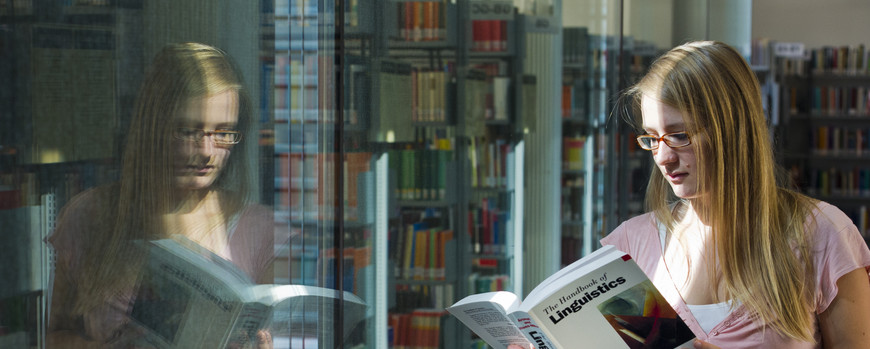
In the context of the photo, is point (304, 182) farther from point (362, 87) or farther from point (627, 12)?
point (627, 12)

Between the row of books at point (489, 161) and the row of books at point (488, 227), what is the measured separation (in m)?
0.05

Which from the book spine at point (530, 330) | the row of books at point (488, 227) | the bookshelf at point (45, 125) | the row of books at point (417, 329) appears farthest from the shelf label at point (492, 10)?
the bookshelf at point (45, 125)

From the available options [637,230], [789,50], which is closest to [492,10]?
[637,230]

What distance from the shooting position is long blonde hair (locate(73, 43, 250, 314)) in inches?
32.7

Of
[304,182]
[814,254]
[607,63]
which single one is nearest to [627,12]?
[607,63]

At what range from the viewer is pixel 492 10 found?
83.5 inches

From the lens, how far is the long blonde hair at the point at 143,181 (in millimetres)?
832

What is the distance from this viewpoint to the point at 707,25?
14.5 ft

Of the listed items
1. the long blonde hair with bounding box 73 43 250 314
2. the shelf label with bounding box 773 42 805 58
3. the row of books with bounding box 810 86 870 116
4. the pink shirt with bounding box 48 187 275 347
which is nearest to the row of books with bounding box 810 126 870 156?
the row of books with bounding box 810 86 870 116

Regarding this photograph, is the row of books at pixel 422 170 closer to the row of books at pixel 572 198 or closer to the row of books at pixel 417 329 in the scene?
the row of books at pixel 417 329

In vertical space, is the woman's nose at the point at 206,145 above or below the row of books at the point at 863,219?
above

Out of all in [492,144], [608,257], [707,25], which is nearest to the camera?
[608,257]

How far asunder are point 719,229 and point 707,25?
3276mm

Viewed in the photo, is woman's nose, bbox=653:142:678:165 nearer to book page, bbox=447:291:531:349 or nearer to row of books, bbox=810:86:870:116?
book page, bbox=447:291:531:349
